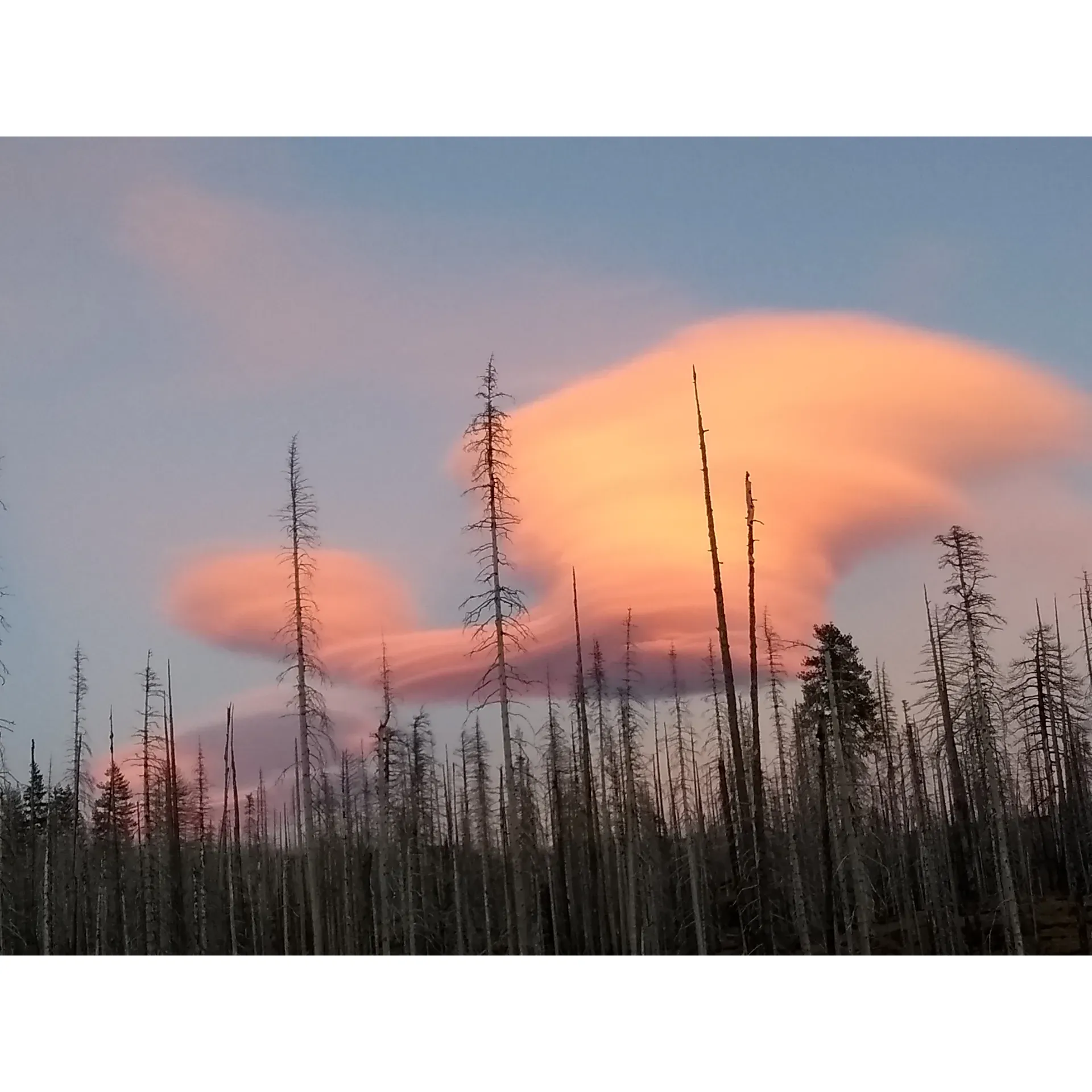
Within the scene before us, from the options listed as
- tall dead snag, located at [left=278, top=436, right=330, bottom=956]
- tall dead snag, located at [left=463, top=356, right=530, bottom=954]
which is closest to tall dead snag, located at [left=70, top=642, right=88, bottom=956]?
tall dead snag, located at [left=278, top=436, right=330, bottom=956]

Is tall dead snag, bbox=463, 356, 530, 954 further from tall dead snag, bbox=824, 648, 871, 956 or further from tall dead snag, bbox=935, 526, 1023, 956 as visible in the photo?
tall dead snag, bbox=935, 526, 1023, 956

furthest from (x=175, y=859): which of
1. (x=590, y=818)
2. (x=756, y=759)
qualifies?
(x=756, y=759)

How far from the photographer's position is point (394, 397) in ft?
41.4

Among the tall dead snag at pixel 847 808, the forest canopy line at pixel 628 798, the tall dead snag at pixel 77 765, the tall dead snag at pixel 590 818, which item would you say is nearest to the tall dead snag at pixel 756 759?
the forest canopy line at pixel 628 798

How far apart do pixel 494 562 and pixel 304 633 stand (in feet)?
9.37

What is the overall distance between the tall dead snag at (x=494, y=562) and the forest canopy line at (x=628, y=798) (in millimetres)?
28

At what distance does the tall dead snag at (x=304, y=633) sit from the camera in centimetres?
1305

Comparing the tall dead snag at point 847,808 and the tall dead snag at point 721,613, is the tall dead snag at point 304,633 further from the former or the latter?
the tall dead snag at point 847,808

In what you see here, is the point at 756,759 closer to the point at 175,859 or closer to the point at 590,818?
the point at 590,818

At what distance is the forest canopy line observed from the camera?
12688mm

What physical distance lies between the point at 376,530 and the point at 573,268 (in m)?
3.85

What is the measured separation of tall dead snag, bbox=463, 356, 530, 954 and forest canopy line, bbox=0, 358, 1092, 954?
3 cm

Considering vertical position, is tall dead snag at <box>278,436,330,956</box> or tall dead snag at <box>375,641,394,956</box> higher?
tall dead snag at <box>278,436,330,956</box>
